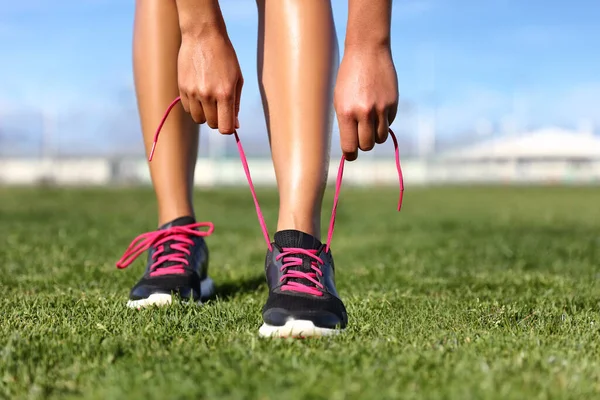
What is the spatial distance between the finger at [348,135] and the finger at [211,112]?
337 mm

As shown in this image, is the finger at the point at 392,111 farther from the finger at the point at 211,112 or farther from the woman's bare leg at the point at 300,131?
the finger at the point at 211,112

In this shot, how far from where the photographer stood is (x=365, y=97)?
1674mm

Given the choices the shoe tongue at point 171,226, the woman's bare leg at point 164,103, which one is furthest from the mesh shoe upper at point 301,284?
the woman's bare leg at point 164,103

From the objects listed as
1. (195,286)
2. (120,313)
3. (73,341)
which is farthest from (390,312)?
(73,341)

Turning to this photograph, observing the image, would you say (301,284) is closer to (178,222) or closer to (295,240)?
(295,240)

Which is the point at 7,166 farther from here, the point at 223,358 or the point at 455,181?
Result: the point at 223,358

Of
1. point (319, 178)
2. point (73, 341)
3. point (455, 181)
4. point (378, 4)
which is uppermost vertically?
point (378, 4)

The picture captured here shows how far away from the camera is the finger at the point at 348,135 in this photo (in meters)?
1.70

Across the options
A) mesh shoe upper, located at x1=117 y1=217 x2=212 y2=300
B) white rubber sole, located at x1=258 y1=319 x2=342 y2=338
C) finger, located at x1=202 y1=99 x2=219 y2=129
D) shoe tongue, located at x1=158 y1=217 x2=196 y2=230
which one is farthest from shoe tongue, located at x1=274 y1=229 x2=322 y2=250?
shoe tongue, located at x1=158 y1=217 x2=196 y2=230

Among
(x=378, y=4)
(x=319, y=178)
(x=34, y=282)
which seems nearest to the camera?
(x=378, y=4)

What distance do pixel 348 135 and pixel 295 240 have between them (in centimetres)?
31

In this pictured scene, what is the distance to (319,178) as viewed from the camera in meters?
1.88

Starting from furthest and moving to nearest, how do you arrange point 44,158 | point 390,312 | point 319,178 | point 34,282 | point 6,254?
point 44,158 → point 6,254 → point 34,282 → point 390,312 → point 319,178

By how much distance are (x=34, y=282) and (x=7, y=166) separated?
126 ft
